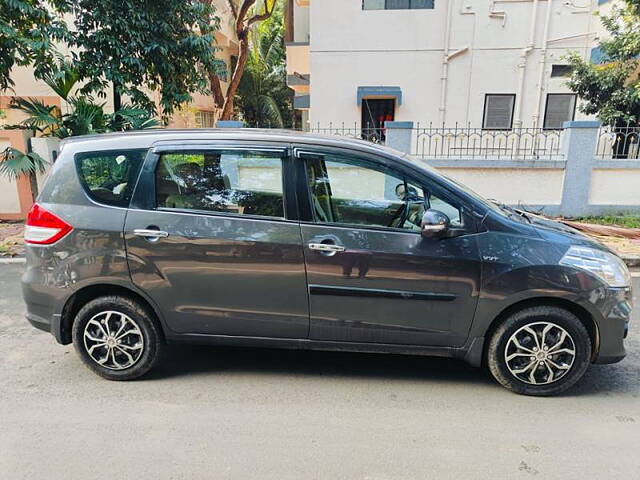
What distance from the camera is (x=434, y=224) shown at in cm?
292

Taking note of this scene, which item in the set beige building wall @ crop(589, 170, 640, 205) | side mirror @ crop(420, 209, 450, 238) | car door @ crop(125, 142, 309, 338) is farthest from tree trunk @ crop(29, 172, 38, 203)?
beige building wall @ crop(589, 170, 640, 205)

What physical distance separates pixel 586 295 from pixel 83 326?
11.9 ft

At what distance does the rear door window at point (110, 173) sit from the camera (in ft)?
10.5

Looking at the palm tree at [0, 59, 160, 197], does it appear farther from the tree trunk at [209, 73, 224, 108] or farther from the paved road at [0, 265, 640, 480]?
the paved road at [0, 265, 640, 480]

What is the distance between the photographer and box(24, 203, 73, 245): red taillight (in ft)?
10.5

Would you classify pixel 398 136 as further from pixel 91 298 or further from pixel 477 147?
pixel 91 298

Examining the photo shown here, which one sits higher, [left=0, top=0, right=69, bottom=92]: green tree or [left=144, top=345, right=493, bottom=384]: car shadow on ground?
[left=0, top=0, right=69, bottom=92]: green tree

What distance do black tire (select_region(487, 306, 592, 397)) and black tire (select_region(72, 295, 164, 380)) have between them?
249cm

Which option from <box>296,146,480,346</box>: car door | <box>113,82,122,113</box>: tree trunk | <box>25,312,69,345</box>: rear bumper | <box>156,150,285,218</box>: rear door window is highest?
<box>113,82,122,113</box>: tree trunk

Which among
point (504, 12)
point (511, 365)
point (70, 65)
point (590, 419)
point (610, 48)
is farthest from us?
point (504, 12)

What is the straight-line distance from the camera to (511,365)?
10.2 feet

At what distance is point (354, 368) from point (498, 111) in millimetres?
10407

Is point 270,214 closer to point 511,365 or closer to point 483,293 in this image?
point 483,293

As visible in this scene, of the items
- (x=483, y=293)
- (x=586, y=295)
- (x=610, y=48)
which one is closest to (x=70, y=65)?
(x=483, y=293)
